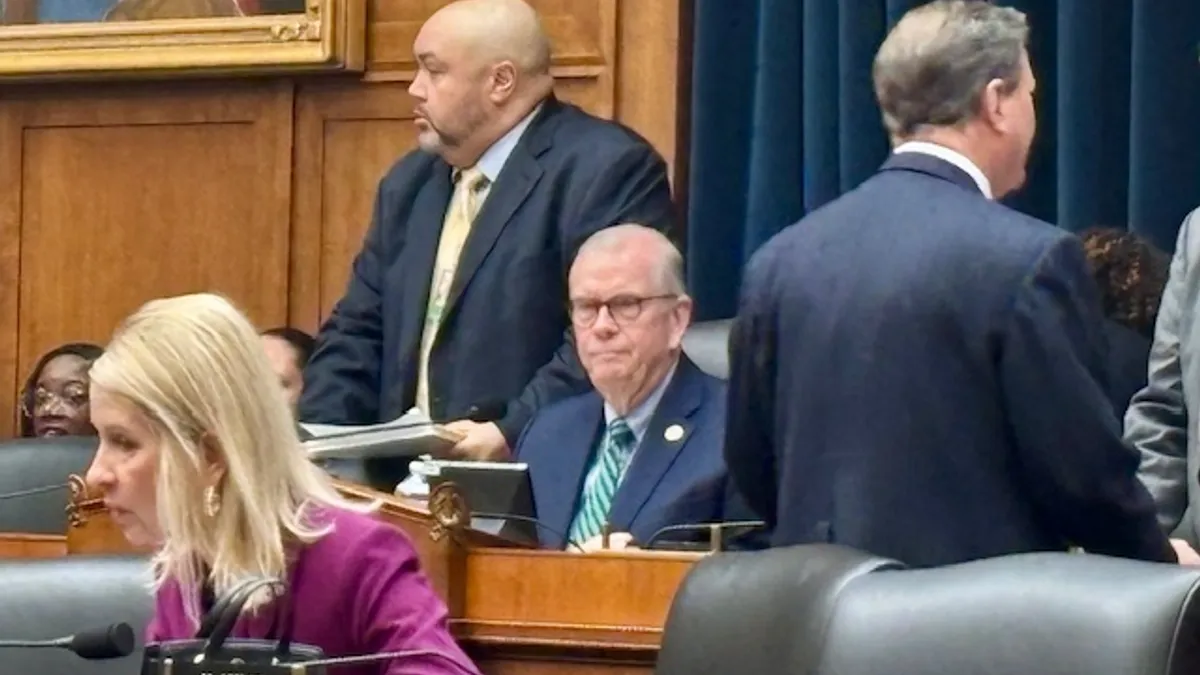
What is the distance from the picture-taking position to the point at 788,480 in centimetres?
326

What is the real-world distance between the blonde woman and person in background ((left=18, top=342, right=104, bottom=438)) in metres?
2.96

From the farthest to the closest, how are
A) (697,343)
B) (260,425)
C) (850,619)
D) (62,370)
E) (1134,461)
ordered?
(62,370), (697,343), (1134,461), (260,425), (850,619)

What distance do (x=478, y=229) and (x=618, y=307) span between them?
674mm

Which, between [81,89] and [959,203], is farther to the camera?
[81,89]

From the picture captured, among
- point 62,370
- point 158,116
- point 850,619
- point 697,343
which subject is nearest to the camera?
point 850,619

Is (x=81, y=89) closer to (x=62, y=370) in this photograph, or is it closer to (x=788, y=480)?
(x=62, y=370)

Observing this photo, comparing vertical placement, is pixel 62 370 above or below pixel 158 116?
below

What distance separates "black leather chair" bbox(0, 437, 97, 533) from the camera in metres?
4.84

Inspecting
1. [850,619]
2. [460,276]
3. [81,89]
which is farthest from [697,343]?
[850,619]

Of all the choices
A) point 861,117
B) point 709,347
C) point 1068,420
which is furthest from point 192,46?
point 1068,420

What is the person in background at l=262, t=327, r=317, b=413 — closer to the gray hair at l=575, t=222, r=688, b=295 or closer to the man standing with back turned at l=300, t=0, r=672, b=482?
the man standing with back turned at l=300, t=0, r=672, b=482

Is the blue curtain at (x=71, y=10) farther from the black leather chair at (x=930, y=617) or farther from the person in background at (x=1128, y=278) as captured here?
the black leather chair at (x=930, y=617)

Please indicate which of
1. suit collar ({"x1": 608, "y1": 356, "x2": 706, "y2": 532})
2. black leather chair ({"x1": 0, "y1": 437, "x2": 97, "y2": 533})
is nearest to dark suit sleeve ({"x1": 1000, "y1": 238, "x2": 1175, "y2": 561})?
suit collar ({"x1": 608, "y1": 356, "x2": 706, "y2": 532})

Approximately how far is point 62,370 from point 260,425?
308 centimetres
